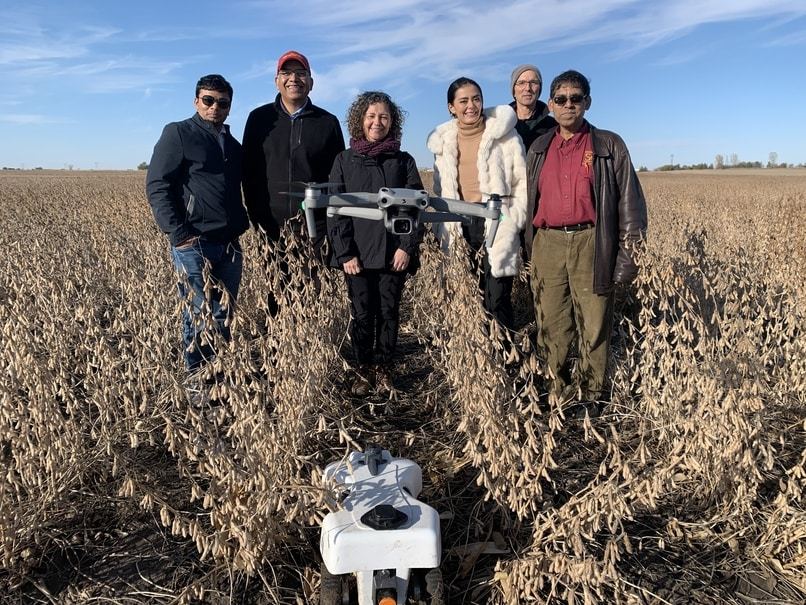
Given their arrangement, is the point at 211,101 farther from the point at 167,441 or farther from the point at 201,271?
the point at 167,441

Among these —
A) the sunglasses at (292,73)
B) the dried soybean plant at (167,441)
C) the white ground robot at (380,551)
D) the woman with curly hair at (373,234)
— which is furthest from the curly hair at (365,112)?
the white ground robot at (380,551)

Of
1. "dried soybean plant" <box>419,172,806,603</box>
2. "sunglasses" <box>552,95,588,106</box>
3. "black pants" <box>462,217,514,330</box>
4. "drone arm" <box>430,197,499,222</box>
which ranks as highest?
"sunglasses" <box>552,95,588,106</box>

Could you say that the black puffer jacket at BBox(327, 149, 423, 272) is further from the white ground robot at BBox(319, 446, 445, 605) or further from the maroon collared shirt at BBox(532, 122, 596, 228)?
the white ground robot at BBox(319, 446, 445, 605)

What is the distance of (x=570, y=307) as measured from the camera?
3.80 metres

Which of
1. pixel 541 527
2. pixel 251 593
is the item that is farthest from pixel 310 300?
pixel 541 527

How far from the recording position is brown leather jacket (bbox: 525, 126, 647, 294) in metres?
3.28

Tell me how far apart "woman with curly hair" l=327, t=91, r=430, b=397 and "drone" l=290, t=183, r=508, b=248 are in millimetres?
1343

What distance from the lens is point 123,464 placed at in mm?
2422

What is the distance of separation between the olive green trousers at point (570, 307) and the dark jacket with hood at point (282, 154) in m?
1.52

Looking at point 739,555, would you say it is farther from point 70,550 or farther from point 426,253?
point 70,550

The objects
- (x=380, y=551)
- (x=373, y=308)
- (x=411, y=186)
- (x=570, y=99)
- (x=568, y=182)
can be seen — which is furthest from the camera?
(x=373, y=308)

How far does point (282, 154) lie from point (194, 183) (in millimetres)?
634

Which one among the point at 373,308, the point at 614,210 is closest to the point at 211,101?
the point at 373,308

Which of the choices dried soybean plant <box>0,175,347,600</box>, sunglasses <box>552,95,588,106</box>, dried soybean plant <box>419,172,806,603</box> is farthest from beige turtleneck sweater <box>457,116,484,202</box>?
dried soybean plant <box>0,175,347,600</box>
